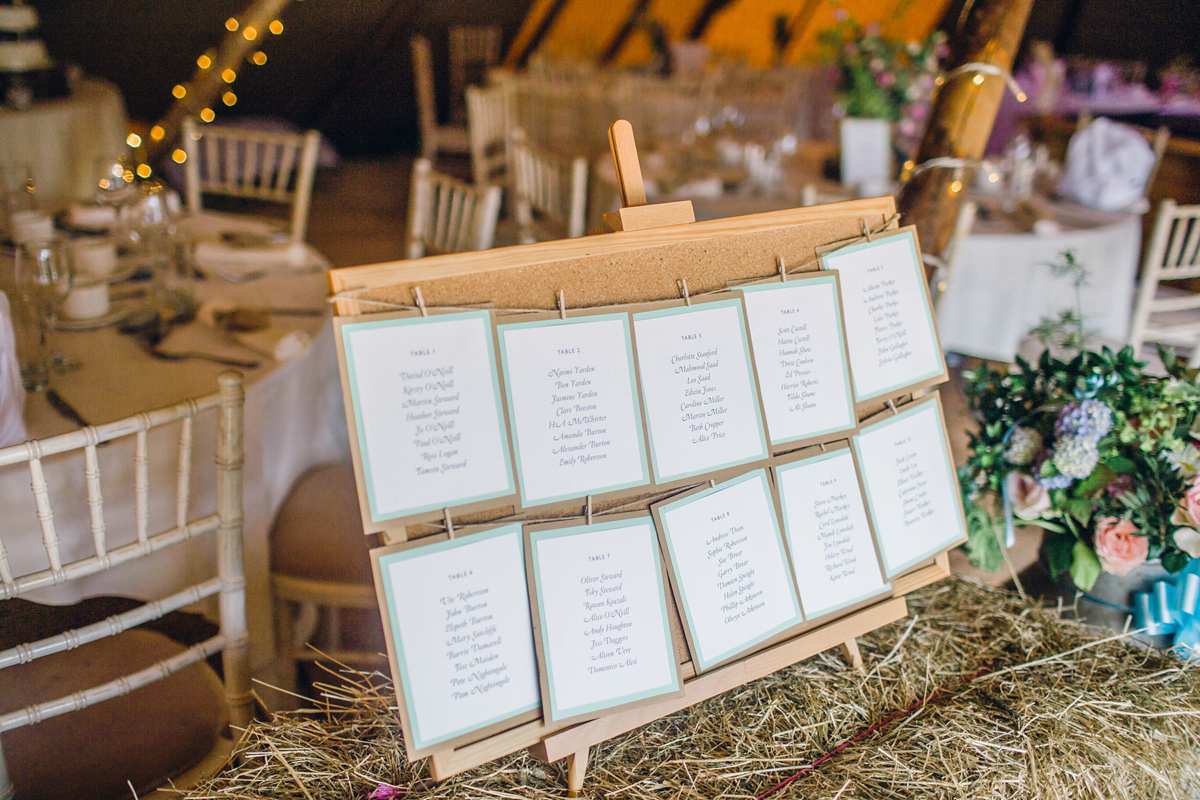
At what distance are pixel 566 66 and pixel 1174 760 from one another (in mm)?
5341

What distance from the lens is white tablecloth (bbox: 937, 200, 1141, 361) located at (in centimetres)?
241

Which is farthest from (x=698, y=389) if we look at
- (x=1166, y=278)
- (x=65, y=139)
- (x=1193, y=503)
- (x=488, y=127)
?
(x=65, y=139)

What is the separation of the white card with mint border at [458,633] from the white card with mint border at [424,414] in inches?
1.9

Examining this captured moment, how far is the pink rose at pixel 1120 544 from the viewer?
107 cm

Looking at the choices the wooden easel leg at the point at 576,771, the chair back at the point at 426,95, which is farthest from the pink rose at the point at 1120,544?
the chair back at the point at 426,95

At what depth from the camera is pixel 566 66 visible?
5.50 m

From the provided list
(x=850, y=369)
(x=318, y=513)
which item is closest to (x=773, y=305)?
(x=850, y=369)

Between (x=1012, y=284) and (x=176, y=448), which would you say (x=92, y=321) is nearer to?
(x=176, y=448)

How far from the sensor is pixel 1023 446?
114 centimetres

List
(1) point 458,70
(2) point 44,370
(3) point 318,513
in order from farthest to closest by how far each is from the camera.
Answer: (1) point 458,70 < (3) point 318,513 < (2) point 44,370

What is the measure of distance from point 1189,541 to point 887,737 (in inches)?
19.3

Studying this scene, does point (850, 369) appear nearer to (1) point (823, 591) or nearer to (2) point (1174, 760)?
(1) point (823, 591)

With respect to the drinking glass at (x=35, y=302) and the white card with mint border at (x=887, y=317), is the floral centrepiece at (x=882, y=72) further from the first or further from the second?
the drinking glass at (x=35, y=302)

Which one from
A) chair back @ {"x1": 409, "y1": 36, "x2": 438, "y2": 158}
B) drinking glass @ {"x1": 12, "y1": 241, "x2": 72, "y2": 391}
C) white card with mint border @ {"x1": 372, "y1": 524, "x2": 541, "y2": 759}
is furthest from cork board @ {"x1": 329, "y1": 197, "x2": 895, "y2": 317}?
chair back @ {"x1": 409, "y1": 36, "x2": 438, "y2": 158}
